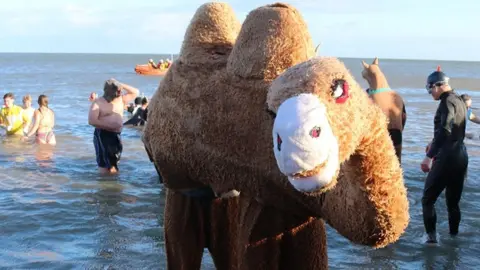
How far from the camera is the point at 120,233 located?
A: 23.5ft

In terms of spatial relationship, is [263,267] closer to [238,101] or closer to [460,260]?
[238,101]

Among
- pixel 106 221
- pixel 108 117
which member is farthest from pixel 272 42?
pixel 108 117

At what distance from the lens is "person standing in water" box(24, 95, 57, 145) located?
12945mm

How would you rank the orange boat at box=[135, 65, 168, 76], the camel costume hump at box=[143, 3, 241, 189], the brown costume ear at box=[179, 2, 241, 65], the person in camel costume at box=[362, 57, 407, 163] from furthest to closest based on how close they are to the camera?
the orange boat at box=[135, 65, 168, 76] → the person in camel costume at box=[362, 57, 407, 163] → the brown costume ear at box=[179, 2, 241, 65] → the camel costume hump at box=[143, 3, 241, 189]

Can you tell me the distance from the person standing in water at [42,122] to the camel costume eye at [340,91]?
1161 cm

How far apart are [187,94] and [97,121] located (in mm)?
6186

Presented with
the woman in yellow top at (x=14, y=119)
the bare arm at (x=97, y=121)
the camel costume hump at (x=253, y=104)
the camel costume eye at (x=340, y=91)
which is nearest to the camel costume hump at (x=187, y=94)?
the camel costume hump at (x=253, y=104)

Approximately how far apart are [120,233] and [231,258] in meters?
4.04

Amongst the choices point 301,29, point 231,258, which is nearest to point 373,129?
point 301,29

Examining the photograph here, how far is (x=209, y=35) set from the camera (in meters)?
3.20

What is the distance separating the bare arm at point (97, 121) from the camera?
886cm

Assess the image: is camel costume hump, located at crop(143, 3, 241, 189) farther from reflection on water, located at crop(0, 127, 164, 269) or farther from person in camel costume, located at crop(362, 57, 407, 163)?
person in camel costume, located at crop(362, 57, 407, 163)

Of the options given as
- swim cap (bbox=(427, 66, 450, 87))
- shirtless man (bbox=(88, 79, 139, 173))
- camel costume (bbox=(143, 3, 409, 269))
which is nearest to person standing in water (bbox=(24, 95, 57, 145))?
shirtless man (bbox=(88, 79, 139, 173))

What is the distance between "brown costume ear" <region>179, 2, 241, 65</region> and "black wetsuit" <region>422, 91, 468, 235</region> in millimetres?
3852
